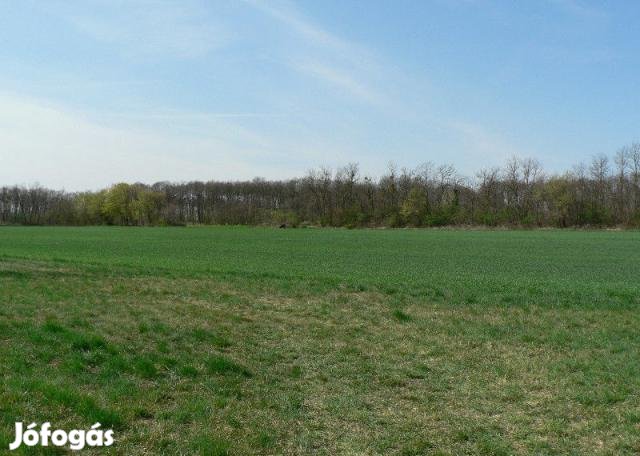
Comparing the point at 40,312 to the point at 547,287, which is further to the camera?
the point at 547,287

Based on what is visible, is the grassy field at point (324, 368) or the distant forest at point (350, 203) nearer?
the grassy field at point (324, 368)

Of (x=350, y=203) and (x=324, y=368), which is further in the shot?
(x=350, y=203)

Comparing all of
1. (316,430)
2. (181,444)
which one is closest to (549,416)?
(316,430)

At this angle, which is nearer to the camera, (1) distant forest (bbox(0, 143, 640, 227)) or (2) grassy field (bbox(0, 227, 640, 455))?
(2) grassy field (bbox(0, 227, 640, 455))

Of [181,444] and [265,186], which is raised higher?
[265,186]

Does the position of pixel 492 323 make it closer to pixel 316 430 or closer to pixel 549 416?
pixel 549 416

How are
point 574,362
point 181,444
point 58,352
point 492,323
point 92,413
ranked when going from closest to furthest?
point 181,444, point 92,413, point 58,352, point 574,362, point 492,323

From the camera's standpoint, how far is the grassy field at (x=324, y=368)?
6766 mm

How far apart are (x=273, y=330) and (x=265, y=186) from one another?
145857 millimetres

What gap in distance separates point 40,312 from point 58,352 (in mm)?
4149

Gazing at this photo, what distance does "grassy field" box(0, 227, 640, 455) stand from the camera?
6766mm

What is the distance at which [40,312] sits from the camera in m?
13.3

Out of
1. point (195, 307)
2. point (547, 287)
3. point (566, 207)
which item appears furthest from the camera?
point (566, 207)

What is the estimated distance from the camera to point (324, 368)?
996cm
